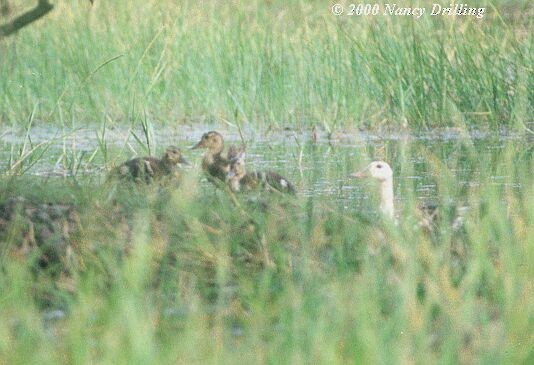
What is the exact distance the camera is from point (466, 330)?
12.6 ft

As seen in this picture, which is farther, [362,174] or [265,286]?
[362,174]

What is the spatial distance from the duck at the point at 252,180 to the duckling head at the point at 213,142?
666 millimetres

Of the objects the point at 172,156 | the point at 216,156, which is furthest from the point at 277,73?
the point at 172,156

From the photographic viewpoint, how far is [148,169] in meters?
7.51

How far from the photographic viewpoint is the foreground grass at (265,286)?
3588 mm

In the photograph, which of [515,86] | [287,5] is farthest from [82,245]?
[287,5]

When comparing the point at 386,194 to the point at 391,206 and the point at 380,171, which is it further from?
the point at 380,171

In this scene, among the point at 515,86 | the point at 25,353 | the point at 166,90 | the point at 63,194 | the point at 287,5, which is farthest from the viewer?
the point at 287,5

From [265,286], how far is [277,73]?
6169mm

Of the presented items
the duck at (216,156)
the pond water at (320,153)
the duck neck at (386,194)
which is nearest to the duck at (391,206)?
the duck neck at (386,194)

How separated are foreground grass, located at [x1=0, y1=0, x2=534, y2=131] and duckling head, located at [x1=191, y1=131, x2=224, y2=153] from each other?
0.46 m

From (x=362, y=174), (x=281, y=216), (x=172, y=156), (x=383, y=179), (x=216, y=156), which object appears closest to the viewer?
(x=281, y=216)

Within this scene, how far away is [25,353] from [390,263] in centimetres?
171

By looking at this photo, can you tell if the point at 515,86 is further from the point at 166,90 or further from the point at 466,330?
the point at 466,330
